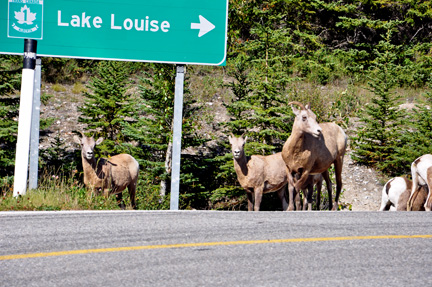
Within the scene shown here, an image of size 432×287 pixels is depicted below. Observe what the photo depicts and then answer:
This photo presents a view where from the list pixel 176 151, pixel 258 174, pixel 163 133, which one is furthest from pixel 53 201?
pixel 163 133

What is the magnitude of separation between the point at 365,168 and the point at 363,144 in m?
0.97

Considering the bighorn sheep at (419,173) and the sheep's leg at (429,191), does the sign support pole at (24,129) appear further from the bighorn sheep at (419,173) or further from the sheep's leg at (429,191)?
the bighorn sheep at (419,173)

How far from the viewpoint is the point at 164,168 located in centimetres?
1873

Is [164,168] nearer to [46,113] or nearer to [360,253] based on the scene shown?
[46,113]

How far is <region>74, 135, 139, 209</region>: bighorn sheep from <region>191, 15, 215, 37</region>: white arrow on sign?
4209 millimetres

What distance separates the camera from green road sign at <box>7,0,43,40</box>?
38.4 feet

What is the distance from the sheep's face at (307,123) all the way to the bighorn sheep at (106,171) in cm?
473

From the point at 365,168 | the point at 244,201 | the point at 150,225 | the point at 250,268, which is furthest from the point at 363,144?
the point at 250,268

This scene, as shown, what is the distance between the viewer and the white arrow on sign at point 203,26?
12617 mm

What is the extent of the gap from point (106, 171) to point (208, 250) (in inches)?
368

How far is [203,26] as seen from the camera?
1263 cm

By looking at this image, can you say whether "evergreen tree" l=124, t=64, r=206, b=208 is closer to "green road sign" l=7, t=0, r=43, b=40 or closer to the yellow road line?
"green road sign" l=7, t=0, r=43, b=40

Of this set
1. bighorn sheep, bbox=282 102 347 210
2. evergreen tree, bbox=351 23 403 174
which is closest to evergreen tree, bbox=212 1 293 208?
evergreen tree, bbox=351 23 403 174

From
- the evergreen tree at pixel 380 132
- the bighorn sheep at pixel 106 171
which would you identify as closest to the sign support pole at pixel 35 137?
the bighorn sheep at pixel 106 171
